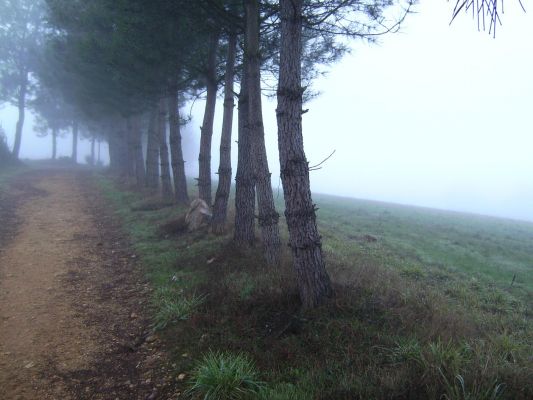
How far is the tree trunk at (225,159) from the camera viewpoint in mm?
10922

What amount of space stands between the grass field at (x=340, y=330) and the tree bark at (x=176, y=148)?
18.7 ft

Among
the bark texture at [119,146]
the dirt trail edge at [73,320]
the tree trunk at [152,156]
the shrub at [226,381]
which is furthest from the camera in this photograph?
the bark texture at [119,146]

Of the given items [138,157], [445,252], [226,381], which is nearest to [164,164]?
[138,157]

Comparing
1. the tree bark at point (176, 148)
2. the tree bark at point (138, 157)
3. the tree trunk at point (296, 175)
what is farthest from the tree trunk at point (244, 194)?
the tree bark at point (138, 157)

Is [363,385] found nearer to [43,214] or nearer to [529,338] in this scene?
[529,338]

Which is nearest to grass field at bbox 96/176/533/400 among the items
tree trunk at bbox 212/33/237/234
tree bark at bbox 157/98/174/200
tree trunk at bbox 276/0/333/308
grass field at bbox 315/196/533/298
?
tree trunk at bbox 276/0/333/308

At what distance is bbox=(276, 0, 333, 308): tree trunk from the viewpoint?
18.6 ft

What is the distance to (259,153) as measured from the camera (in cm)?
834

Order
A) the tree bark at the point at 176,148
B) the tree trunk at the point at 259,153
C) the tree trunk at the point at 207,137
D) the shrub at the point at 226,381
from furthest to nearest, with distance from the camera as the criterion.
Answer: the tree bark at the point at 176,148, the tree trunk at the point at 207,137, the tree trunk at the point at 259,153, the shrub at the point at 226,381

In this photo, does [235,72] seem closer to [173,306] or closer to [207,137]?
[207,137]

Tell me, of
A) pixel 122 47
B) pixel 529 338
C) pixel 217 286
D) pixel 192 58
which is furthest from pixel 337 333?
pixel 122 47

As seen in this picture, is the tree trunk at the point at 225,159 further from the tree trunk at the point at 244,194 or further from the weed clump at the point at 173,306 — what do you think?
the weed clump at the point at 173,306

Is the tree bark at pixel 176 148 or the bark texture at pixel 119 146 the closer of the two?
the tree bark at pixel 176 148

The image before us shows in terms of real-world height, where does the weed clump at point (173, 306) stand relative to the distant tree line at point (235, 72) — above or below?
below
